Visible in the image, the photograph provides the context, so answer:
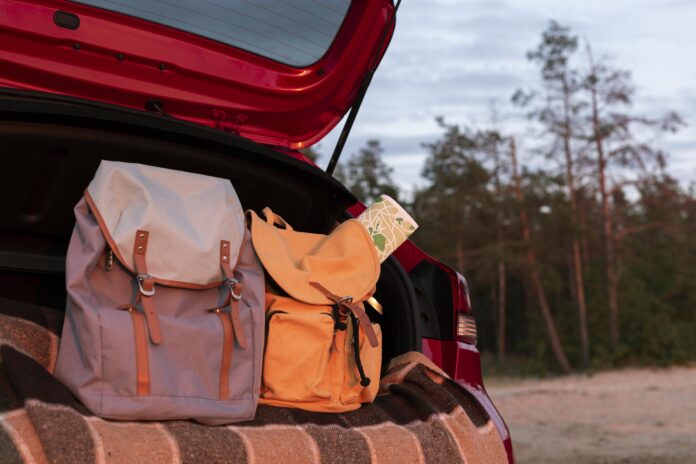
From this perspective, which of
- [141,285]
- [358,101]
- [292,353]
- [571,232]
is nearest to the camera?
[141,285]

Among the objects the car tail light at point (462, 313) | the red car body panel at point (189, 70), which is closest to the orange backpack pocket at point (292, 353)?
the car tail light at point (462, 313)

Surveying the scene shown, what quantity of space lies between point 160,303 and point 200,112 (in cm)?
86

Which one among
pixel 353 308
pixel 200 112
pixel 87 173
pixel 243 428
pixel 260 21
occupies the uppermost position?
pixel 260 21

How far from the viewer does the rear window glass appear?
2221 mm

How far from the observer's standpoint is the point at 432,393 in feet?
6.46

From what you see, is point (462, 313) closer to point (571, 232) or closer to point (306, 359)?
point (306, 359)

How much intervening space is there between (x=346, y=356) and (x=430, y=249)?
76.8ft

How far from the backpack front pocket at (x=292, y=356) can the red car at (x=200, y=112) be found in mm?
335

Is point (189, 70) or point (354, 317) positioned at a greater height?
point (189, 70)

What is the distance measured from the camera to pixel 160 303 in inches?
65.0

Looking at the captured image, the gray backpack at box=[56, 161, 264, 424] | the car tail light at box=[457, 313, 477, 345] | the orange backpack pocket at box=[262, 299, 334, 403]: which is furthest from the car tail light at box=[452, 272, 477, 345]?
the gray backpack at box=[56, 161, 264, 424]

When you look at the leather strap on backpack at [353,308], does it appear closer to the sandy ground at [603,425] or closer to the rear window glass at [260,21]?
the rear window glass at [260,21]

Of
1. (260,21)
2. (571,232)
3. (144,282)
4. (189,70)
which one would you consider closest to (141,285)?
(144,282)

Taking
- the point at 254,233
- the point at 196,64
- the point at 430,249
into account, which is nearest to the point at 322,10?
the point at 196,64
